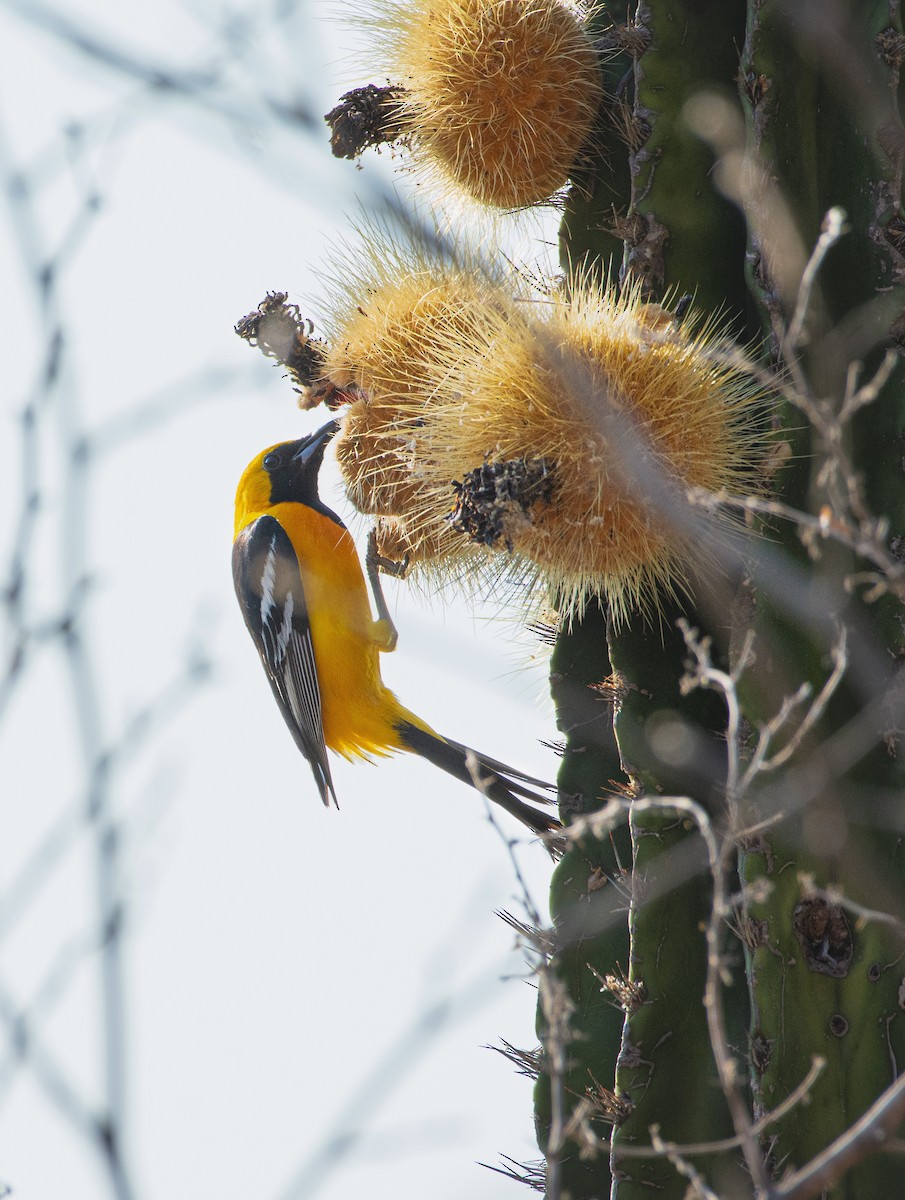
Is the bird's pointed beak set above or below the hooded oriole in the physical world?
above

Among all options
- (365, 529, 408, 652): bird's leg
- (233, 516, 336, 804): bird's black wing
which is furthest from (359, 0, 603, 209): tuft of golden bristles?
(233, 516, 336, 804): bird's black wing

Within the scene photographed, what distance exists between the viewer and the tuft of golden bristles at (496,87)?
2.56 meters

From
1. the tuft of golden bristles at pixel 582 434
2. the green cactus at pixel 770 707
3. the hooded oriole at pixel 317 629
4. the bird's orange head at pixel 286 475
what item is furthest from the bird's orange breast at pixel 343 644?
the tuft of golden bristles at pixel 582 434

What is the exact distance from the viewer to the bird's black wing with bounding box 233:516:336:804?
4.96 metres

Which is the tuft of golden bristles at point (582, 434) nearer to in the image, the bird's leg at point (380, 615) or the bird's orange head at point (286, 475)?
the bird's leg at point (380, 615)

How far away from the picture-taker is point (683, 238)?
2.51 metres

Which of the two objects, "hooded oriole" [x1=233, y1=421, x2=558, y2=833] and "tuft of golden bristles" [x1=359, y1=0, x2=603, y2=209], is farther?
"hooded oriole" [x1=233, y1=421, x2=558, y2=833]

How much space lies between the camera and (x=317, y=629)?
4957 mm

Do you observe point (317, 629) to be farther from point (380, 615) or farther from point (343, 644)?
point (380, 615)

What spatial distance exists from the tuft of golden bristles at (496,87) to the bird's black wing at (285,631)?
2439 mm

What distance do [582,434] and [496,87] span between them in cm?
87

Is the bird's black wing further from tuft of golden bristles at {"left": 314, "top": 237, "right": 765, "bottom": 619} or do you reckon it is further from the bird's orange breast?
tuft of golden bristles at {"left": 314, "top": 237, "right": 765, "bottom": 619}

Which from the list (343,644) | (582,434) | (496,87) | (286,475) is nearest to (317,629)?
(343,644)

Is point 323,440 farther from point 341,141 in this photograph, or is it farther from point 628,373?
point 628,373
